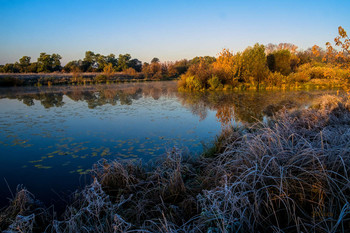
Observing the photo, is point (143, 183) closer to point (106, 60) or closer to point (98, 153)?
point (98, 153)

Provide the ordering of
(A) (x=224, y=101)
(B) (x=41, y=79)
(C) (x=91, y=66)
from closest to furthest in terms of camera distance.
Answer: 1. (A) (x=224, y=101)
2. (B) (x=41, y=79)
3. (C) (x=91, y=66)

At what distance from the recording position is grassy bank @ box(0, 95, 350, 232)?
211 centimetres

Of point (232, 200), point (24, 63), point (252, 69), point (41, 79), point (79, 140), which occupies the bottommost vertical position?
point (79, 140)

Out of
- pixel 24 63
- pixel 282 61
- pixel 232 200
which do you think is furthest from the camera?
pixel 24 63

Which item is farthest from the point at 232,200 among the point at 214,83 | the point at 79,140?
the point at 214,83

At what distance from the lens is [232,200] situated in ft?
7.18

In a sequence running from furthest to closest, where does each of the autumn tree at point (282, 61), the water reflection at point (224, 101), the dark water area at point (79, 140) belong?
the autumn tree at point (282, 61) → the water reflection at point (224, 101) → the dark water area at point (79, 140)

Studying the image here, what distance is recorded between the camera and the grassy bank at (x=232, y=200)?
211 centimetres

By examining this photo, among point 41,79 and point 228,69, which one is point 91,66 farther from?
point 228,69

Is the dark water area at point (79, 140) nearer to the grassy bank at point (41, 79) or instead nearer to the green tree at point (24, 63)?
the grassy bank at point (41, 79)

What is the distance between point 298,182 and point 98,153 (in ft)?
14.6

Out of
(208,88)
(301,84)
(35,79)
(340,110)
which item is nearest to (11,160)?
(340,110)

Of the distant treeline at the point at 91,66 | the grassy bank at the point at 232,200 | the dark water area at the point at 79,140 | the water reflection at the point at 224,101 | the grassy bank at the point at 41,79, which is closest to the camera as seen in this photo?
the grassy bank at the point at 232,200

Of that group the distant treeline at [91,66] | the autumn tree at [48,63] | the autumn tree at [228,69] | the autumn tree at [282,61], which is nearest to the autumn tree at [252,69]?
the autumn tree at [228,69]
